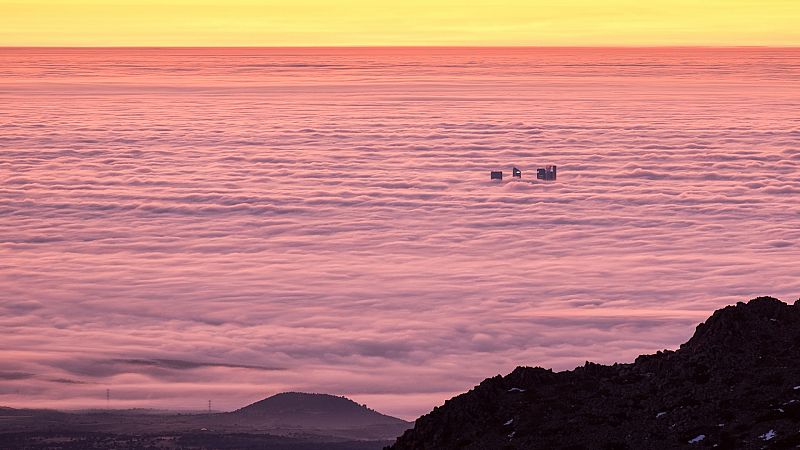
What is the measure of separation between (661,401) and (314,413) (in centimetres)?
3946

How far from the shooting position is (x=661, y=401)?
792 inches

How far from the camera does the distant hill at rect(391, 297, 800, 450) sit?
18.9 m

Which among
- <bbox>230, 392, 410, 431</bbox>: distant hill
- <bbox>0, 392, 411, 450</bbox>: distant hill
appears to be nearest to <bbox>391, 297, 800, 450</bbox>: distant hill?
<bbox>0, 392, 411, 450</bbox>: distant hill

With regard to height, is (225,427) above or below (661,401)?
above

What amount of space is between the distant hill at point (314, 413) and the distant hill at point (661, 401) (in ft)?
108

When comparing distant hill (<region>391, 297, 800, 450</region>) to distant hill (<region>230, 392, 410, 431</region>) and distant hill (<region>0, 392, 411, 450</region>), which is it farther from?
distant hill (<region>230, 392, 410, 431</region>)

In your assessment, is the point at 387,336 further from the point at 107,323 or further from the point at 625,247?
the point at 625,247

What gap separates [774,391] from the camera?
64.1 ft

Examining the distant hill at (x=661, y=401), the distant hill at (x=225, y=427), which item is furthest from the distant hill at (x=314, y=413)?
the distant hill at (x=661, y=401)

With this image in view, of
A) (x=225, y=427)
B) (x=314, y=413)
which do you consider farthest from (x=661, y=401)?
(x=314, y=413)

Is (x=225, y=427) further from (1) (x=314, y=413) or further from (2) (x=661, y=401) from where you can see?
(2) (x=661, y=401)

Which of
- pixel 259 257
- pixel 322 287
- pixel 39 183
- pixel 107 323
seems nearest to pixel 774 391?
pixel 107 323

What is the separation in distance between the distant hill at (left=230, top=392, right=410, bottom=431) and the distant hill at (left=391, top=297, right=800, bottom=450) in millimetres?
32978

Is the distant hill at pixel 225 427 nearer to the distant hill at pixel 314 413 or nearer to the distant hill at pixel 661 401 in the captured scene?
the distant hill at pixel 314 413
